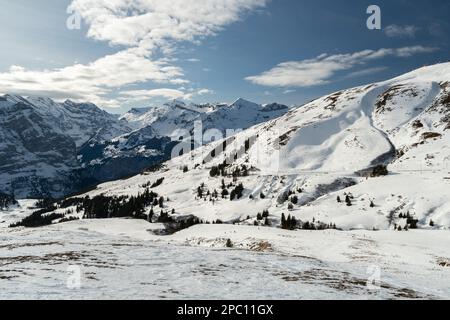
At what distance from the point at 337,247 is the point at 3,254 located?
3450 centimetres

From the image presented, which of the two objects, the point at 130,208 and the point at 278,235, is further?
the point at 130,208

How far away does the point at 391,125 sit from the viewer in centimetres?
15038

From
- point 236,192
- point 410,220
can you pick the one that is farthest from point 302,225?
point 236,192

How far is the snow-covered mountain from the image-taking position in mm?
82062

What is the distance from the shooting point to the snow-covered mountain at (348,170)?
82.1 metres

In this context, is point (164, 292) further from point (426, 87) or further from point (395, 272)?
point (426, 87)

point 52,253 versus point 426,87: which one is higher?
point 426,87

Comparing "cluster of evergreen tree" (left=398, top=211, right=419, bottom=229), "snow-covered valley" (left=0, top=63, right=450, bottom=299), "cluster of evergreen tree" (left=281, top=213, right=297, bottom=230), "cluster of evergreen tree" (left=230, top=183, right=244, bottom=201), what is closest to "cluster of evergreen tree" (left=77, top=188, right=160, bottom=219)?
"snow-covered valley" (left=0, top=63, right=450, bottom=299)

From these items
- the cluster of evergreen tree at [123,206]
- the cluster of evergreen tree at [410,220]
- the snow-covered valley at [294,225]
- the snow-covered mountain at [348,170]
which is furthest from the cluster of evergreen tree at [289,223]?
the cluster of evergreen tree at [123,206]

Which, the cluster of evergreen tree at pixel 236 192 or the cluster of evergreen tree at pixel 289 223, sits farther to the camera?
the cluster of evergreen tree at pixel 236 192

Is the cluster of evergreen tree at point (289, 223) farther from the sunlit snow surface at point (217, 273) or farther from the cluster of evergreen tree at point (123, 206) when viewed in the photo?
the cluster of evergreen tree at point (123, 206)

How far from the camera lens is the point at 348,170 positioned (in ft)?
407

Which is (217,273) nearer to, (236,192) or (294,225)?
(294,225)

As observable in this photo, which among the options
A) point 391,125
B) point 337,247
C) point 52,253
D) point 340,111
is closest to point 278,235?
point 337,247
